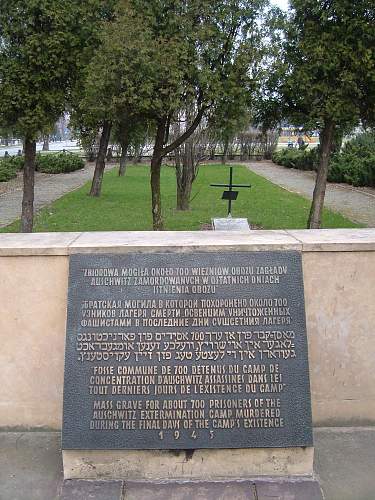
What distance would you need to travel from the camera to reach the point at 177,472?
311cm

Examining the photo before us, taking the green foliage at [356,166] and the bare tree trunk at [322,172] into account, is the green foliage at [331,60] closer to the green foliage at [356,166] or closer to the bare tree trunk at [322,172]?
the bare tree trunk at [322,172]

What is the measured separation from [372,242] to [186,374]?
147 centimetres

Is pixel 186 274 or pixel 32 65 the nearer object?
pixel 186 274

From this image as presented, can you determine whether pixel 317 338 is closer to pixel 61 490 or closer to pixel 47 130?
pixel 61 490

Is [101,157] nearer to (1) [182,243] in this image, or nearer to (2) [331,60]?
(2) [331,60]

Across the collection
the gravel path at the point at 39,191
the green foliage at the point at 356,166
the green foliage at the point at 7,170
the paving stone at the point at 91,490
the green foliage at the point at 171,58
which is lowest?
the paving stone at the point at 91,490

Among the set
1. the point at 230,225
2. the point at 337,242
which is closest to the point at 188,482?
the point at 337,242

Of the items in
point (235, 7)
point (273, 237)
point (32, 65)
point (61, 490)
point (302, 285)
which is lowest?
point (61, 490)

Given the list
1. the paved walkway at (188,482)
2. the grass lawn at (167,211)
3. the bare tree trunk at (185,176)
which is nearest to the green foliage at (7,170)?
the grass lawn at (167,211)

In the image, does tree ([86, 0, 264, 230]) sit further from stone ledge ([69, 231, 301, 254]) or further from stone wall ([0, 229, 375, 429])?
stone wall ([0, 229, 375, 429])

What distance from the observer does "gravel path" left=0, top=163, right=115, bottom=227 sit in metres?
15.8

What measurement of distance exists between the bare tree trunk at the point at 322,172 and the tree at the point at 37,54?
464 centimetres

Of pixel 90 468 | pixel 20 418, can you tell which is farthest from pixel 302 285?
pixel 20 418

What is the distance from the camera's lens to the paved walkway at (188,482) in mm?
Answer: 2955
